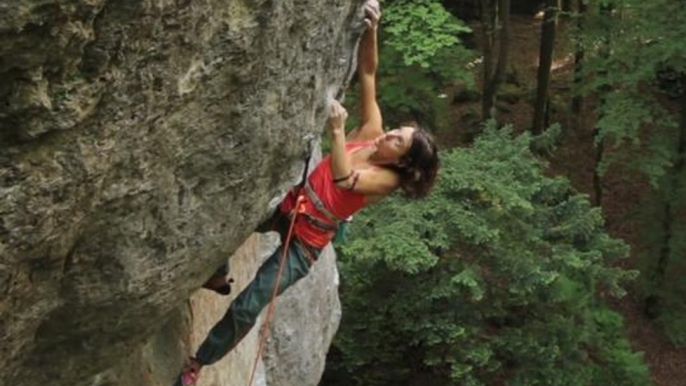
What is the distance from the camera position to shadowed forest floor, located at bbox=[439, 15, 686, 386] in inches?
696

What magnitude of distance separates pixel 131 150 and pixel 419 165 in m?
2.16

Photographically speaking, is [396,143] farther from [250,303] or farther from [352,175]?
[250,303]

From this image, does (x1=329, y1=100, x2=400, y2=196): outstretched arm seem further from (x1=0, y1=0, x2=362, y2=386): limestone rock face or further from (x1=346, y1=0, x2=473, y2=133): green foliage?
(x1=346, y1=0, x2=473, y2=133): green foliage

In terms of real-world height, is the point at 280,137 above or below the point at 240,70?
below

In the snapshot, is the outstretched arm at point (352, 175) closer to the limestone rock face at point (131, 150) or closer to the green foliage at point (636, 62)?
the limestone rock face at point (131, 150)

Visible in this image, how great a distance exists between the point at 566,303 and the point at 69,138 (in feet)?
34.8

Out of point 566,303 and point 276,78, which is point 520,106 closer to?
point 566,303

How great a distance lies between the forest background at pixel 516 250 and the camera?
12.9 m

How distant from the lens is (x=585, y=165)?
21297 mm

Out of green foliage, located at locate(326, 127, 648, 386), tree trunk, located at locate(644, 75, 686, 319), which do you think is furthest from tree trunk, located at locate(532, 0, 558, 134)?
green foliage, located at locate(326, 127, 648, 386)

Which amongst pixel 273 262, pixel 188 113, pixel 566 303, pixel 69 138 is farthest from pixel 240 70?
pixel 566 303

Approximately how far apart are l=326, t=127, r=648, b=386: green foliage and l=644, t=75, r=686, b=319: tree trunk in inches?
137

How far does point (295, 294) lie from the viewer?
405 inches

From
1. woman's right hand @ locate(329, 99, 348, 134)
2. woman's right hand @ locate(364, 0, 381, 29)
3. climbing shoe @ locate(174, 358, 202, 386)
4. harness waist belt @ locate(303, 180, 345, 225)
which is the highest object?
woman's right hand @ locate(364, 0, 381, 29)
